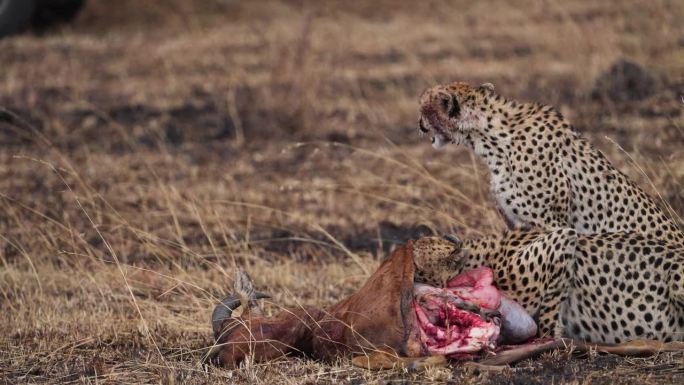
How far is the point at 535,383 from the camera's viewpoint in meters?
4.82

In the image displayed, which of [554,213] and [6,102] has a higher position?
[554,213]

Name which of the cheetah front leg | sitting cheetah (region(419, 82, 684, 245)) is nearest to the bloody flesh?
the cheetah front leg

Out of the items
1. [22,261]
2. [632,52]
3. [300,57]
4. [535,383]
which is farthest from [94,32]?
[535,383]

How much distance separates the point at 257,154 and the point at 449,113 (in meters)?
4.48

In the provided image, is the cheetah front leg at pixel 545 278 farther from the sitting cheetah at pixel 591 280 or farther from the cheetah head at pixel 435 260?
the cheetah head at pixel 435 260

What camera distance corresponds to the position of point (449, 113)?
639 centimetres

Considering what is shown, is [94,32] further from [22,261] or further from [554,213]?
[554,213]

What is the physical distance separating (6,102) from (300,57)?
115 inches

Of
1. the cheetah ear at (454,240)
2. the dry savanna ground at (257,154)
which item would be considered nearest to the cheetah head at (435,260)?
the cheetah ear at (454,240)

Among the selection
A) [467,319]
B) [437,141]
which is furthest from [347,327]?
[437,141]

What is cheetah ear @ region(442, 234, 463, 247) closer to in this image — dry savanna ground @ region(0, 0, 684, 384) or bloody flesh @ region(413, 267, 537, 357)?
bloody flesh @ region(413, 267, 537, 357)

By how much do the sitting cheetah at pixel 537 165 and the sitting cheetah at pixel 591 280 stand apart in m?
0.67

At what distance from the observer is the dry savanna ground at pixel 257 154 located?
235 inches

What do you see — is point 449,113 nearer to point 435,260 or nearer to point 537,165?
point 537,165
